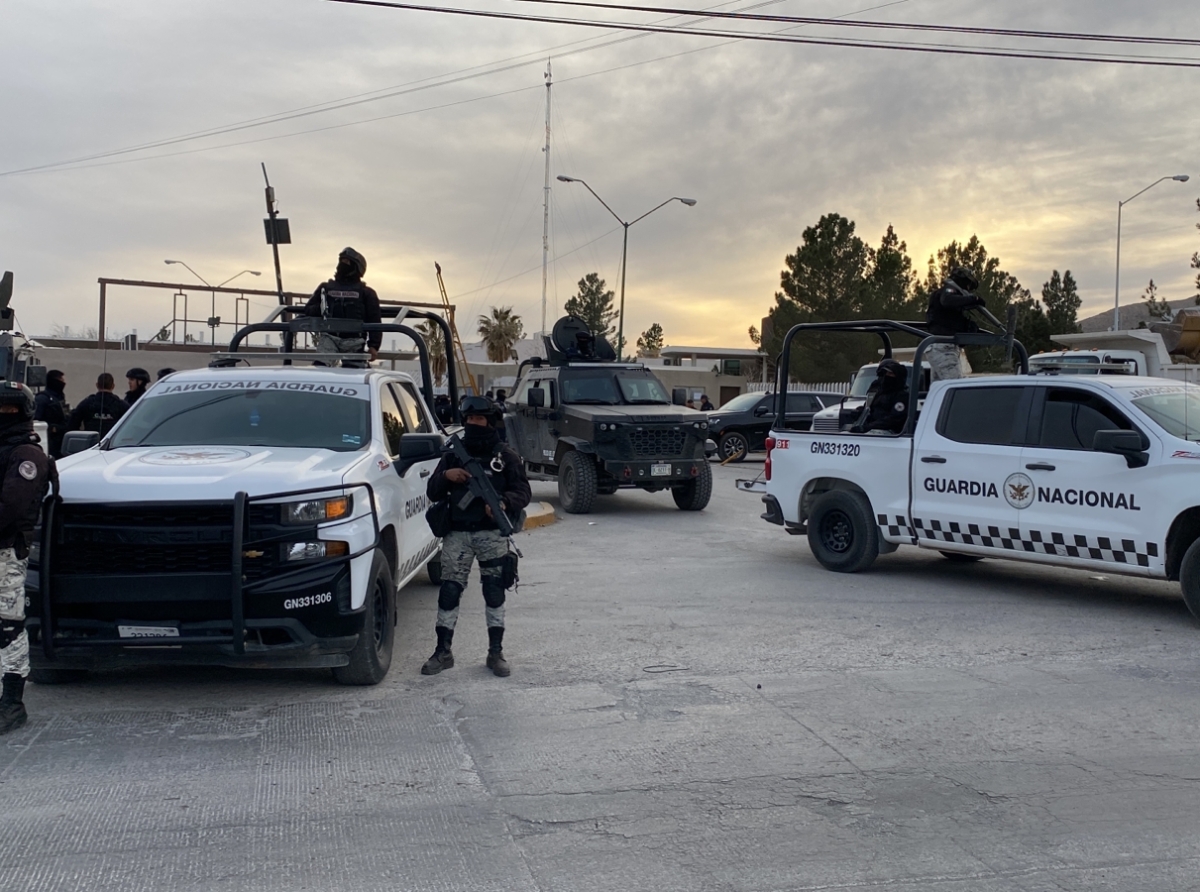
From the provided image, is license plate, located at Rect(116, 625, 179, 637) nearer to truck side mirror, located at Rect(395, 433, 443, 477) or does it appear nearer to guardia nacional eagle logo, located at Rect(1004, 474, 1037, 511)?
truck side mirror, located at Rect(395, 433, 443, 477)

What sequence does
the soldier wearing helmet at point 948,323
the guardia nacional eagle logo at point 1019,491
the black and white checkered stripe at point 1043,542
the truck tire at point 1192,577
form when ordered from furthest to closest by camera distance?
the soldier wearing helmet at point 948,323, the guardia nacional eagle logo at point 1019,491, the black and white checkered stripe at point 1043,542, the truck tire at point 1192,577

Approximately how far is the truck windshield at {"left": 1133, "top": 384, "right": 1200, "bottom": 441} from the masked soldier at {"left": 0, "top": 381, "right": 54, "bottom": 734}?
7.27 metres

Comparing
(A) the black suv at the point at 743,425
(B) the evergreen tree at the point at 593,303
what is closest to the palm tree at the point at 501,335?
(B) the evergreen tree at the point at 593,303

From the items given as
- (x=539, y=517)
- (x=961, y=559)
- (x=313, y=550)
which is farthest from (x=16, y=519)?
(x=539, y=517)

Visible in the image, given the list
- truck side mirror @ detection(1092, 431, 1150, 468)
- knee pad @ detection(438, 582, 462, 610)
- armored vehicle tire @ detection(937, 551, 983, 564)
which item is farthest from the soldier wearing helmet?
knee pad @ detection(438, 582, 462, 610)

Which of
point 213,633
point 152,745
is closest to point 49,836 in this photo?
point 152,745

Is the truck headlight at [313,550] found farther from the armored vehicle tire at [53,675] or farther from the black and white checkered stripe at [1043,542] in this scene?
the black and white checkered stripe at [1043,542]

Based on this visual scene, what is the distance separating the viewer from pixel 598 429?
14.4 m

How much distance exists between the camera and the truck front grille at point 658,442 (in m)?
14.4

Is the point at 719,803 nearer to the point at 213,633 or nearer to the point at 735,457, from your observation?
the point at 213,633

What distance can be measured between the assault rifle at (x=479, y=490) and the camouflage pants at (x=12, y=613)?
90.2 inches

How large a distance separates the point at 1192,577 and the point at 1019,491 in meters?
1.44

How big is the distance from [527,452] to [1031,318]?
1534 inches

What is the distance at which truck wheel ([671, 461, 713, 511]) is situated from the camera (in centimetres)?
1517
